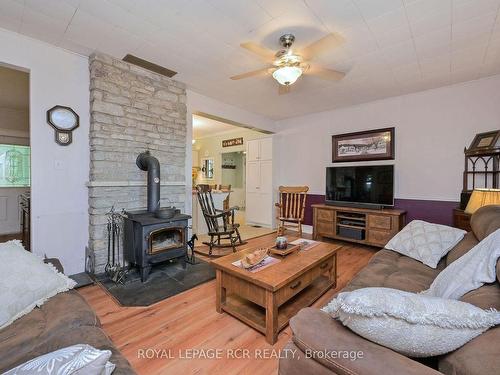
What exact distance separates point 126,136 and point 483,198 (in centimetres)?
398

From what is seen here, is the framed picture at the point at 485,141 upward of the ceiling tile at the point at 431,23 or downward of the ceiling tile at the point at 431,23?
downward

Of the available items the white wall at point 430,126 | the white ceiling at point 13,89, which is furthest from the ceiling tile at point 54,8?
the white wall at point 430,126

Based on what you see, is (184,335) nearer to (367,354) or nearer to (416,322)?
(367,354)

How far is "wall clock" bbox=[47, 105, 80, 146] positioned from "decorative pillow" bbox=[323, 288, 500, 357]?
10.0ft

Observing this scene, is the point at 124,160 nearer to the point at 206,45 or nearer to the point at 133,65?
the point at 133,65

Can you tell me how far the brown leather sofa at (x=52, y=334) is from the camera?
88 centimetres

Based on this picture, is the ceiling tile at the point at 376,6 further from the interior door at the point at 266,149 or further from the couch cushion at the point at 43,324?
the interior door at the point at 266,149

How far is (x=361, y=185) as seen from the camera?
13.0 feet

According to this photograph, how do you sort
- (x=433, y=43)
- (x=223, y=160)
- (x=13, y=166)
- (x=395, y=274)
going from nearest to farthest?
(x=395, y=274) < (x=433, y=43) < (x=13, y=166) < (x=223, y=160)

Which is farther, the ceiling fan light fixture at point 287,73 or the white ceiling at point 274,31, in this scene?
the ceiling fan light fixture at point 287,73

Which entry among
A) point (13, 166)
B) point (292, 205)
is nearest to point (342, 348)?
point (292, 205)

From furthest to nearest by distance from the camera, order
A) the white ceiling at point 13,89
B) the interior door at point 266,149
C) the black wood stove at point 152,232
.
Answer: the interior door at point 266,149, the white ceiling at point 13,89, the black wood stove at point 152,232

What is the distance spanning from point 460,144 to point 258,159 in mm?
3632

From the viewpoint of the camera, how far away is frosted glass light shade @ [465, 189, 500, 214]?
7.37ft
